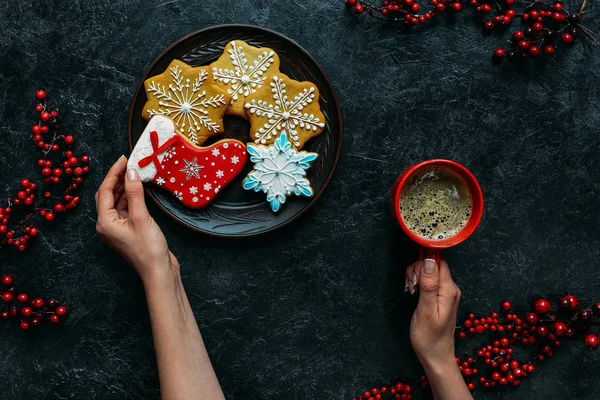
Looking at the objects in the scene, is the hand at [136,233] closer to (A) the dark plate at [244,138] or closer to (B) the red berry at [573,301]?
(A) the dark plate at [244,138]

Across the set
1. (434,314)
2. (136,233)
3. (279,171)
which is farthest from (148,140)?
(434,314)

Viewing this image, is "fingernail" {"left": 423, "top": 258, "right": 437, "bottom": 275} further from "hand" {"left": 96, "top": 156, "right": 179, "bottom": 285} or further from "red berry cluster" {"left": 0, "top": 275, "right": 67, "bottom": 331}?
"red berry cluster" {"left": 0, "top": 275, "right": 67, "bottom": 331}

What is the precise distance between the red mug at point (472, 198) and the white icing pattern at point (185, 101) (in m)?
0.52

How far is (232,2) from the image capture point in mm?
1514

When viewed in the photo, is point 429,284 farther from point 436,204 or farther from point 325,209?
point 325,209

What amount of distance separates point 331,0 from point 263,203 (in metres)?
0.61

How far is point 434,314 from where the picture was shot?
4.73 ft

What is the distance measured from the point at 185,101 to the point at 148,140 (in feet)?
0.48

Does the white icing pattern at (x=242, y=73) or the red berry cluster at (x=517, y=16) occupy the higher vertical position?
the red berry cluster at (x=517, y=16)

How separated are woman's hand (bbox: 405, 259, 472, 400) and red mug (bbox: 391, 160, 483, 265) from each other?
0.20ft

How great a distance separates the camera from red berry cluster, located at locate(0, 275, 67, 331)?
151 centimetres

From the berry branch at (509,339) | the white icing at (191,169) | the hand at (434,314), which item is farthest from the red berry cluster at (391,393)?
the white icing at (191,169)

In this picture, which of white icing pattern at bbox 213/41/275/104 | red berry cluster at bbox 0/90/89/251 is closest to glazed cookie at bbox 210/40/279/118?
white icing pattern at bbox 213/41/275/104

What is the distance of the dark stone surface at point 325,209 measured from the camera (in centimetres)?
152
